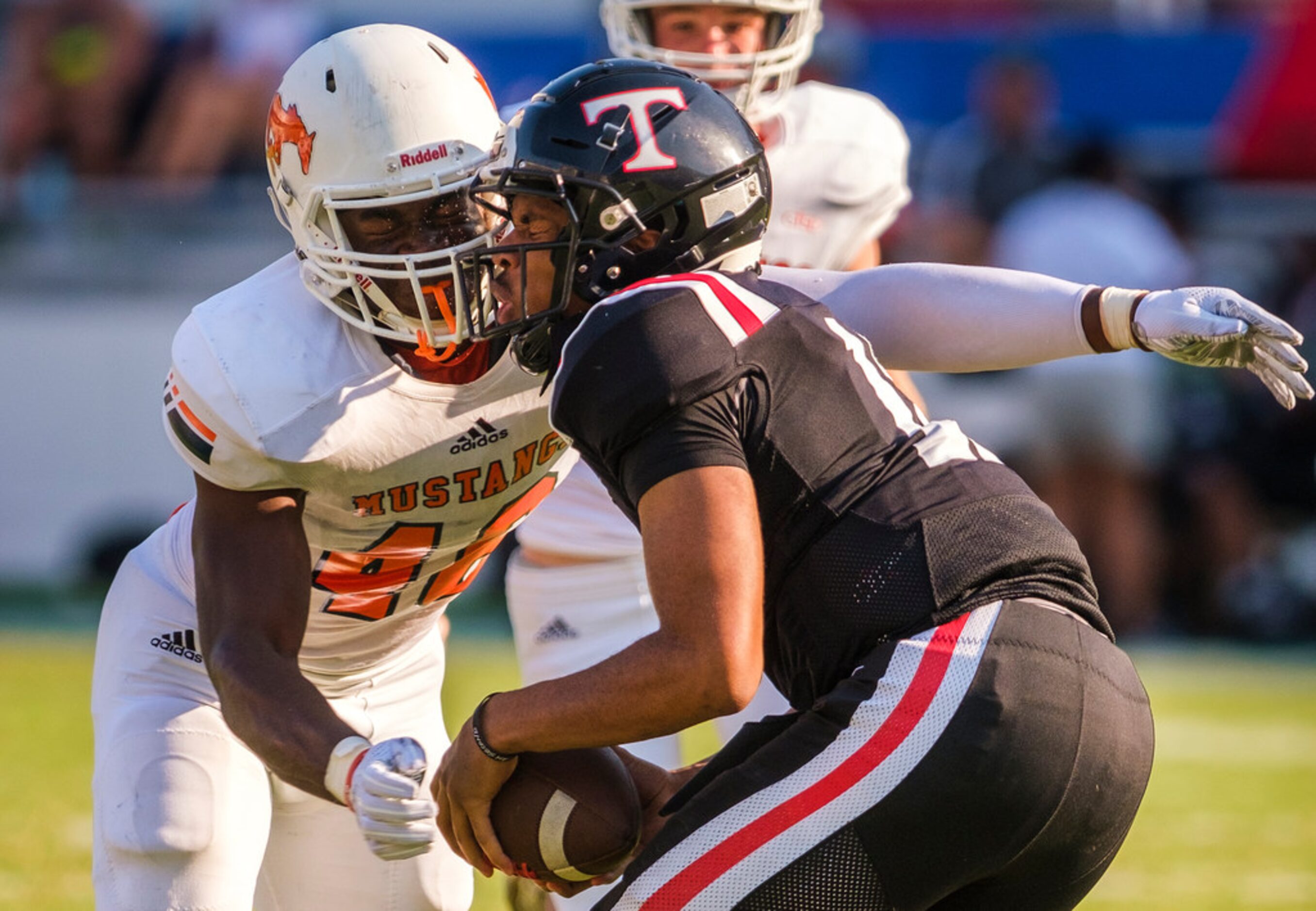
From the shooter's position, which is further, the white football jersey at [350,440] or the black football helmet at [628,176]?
the white football jersey at [350,440]

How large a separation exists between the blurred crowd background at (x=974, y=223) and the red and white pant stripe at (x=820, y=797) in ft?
20.3

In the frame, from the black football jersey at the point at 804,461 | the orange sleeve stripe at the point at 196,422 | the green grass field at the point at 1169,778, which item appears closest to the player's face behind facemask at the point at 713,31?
the orange sleeve stripe at the point at 196,422

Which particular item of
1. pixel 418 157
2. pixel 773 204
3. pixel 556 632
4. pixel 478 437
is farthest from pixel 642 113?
pixel 556 632

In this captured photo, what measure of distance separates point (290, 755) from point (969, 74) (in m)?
7.74

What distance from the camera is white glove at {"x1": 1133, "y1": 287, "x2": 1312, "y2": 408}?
2.53 metres

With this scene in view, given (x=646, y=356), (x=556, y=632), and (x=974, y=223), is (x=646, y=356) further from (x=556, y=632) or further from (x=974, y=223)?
(x=974, y=223)

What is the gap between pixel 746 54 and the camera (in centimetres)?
374

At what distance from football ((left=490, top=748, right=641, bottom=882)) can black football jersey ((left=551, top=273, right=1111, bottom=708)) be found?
279 millimetres

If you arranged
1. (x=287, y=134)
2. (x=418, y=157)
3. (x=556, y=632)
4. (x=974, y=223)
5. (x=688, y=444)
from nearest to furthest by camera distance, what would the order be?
(x=688, y=444)
(x=418, y=157)
(x=287, y=134)
(x=556, y=632)
(x=974, y=223)

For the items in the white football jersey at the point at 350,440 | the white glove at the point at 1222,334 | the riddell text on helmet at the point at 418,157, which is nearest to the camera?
the white glove at the point at 1222,334

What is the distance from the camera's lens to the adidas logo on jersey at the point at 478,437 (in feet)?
9.18

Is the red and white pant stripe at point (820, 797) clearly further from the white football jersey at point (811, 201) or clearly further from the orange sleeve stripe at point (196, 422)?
the white football jersey at point (811, 201)

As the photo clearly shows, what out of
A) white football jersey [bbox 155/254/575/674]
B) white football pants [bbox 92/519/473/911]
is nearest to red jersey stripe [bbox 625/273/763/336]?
white football jersey [bbox 155/254/575/674]

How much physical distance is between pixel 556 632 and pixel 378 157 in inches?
47.9
